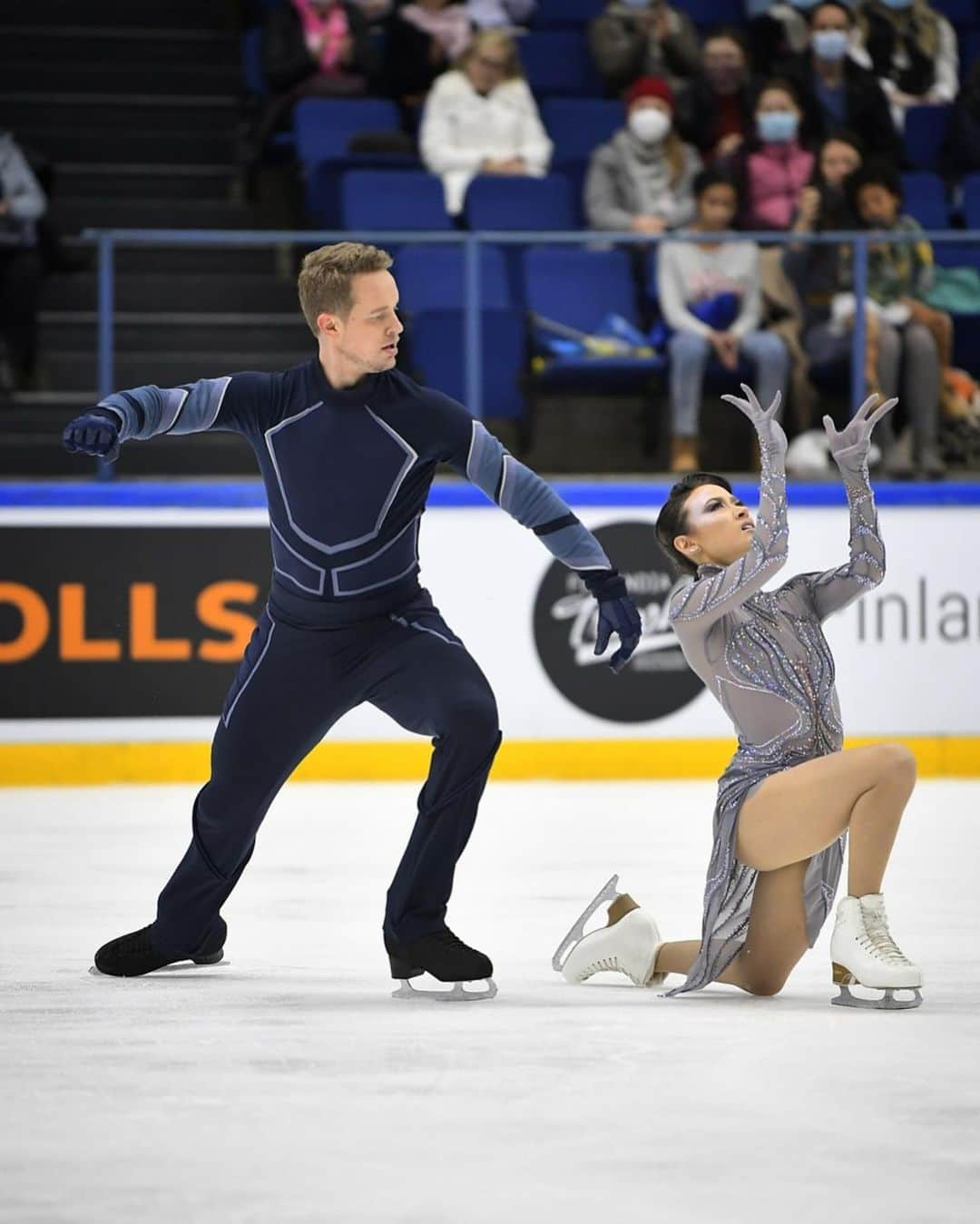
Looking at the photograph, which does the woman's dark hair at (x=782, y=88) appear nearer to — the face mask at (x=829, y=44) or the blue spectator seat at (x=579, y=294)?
the face mask at (x=829, y=44)

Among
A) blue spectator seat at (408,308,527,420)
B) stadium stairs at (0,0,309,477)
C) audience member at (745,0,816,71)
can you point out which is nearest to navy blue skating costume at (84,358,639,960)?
stadium stairs at (0,0,309,477)

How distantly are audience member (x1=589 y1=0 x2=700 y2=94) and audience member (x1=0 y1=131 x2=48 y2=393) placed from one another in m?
2.96

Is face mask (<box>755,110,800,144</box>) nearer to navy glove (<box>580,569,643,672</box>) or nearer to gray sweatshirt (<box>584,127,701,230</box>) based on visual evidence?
gray sweatshirt (<box>584,127,701,230</box>)

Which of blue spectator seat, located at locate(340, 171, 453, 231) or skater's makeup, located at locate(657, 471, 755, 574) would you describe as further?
blue spectator seat, located at locate(340, 171, 453, 231)

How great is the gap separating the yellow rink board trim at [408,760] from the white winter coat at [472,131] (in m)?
2.47

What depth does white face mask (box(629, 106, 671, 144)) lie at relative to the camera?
10000mm

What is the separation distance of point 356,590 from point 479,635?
459 cm

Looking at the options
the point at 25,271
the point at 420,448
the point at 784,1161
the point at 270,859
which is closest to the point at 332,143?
the point at 25,271

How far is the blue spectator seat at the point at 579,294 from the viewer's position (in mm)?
8945

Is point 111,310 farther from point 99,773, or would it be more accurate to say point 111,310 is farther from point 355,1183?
point 355,1183

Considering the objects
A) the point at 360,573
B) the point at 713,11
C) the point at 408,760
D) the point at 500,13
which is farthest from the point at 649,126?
the point at 360,573

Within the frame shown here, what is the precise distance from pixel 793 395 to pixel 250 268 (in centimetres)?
238

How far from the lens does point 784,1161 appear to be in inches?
114

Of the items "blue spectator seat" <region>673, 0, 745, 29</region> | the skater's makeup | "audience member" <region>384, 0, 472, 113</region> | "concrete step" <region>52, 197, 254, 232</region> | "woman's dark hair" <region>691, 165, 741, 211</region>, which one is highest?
"blue spectator seat" <region>673, 0, 745, 29</region>
